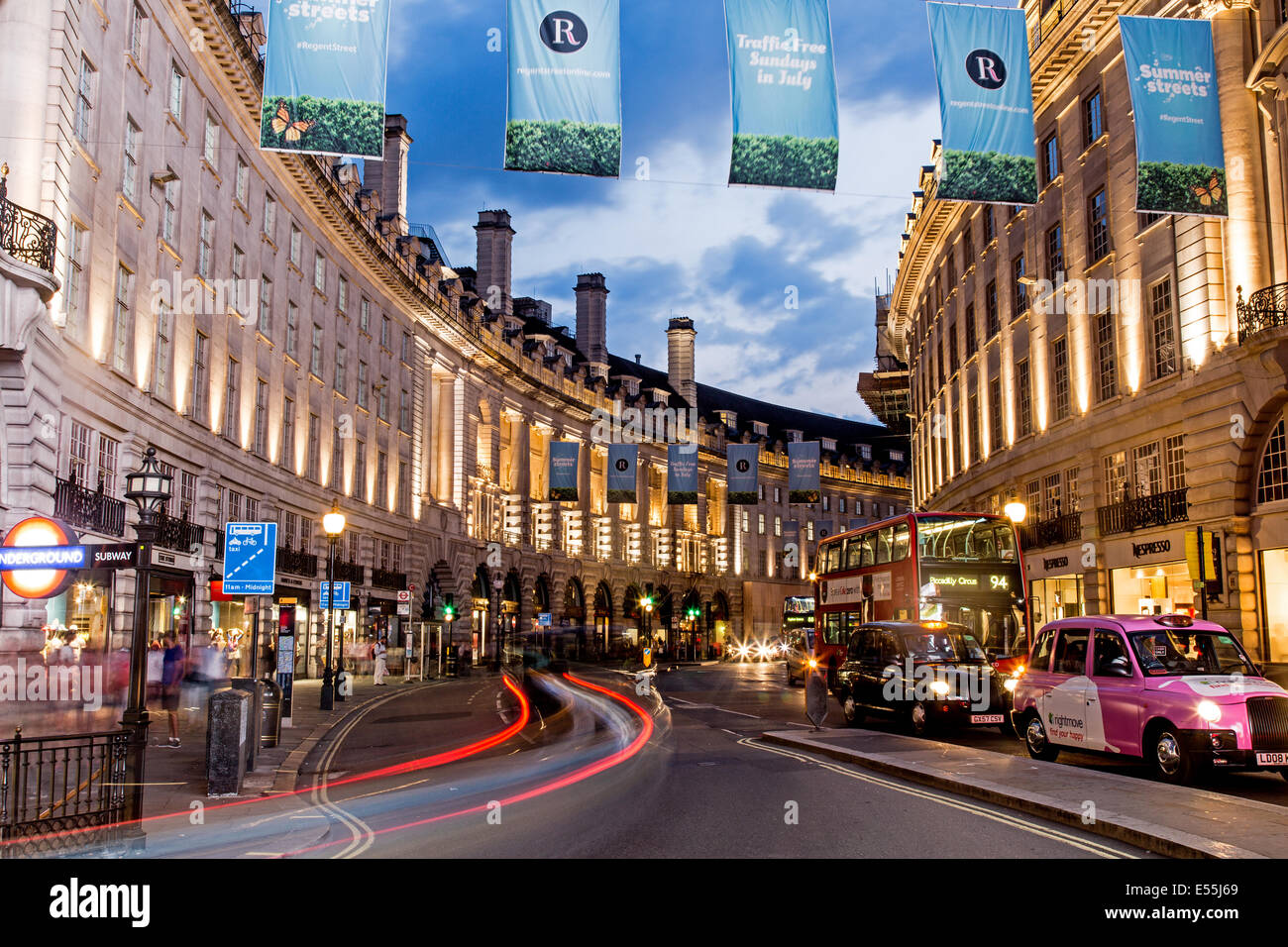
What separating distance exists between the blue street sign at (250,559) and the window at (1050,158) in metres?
26.0

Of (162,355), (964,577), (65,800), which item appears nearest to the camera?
(65,800)

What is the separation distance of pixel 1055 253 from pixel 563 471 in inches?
1091

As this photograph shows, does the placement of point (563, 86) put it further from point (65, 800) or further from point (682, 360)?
point (682, 360)

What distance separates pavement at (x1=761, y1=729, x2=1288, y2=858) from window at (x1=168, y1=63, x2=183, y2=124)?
24310 mm

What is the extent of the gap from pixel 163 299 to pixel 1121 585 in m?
25.9

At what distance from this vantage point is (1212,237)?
26250 millimetres

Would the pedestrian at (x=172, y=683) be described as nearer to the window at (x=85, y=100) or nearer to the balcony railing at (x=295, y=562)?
the window at (x=85, y=100)

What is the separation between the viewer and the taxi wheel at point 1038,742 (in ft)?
53.2

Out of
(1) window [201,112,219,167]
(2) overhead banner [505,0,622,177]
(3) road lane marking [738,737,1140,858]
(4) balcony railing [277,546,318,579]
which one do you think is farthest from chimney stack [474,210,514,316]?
(3) road lane marking [738,737,1140,858]

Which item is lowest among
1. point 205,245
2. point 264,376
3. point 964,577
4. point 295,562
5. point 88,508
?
point 964,577

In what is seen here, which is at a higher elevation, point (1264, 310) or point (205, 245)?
point (205, 245)

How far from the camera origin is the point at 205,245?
33.2 metres

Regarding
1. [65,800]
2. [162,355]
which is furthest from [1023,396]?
[65,800]
